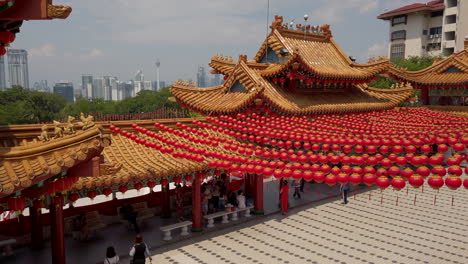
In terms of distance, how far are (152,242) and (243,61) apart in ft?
28.2

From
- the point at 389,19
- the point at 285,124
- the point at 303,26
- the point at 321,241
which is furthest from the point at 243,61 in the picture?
the point at 389,19

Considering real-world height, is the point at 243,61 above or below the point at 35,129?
above

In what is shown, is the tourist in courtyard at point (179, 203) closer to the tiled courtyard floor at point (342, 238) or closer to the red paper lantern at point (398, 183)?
the tiled courtyard floor at point (342, 238)

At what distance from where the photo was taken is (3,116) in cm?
4459

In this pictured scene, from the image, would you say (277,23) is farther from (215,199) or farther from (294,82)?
(215,199)

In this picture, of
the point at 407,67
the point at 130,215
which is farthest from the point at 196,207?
the point at 407,67

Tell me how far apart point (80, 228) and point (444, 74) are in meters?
23.9

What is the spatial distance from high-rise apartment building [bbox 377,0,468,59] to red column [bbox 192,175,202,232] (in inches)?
1950

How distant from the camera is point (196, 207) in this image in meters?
12.7

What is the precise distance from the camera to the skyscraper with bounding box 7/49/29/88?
133 meters

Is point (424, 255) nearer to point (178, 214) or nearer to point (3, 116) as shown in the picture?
point (178, 214)

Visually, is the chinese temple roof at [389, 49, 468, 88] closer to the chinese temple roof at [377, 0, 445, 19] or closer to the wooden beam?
the wooden beam

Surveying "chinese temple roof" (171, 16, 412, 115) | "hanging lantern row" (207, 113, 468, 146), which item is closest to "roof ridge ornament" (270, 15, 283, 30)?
"chinese temple roof" (171, 16, 412, 115)

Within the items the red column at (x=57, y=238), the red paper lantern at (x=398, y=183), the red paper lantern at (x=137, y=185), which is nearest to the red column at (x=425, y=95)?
the red paper lantern at (x=398, y=183)
